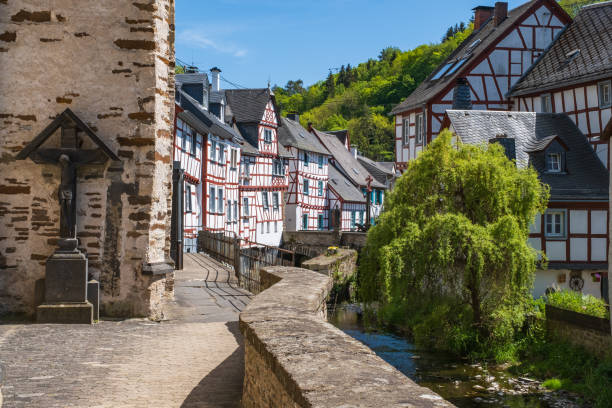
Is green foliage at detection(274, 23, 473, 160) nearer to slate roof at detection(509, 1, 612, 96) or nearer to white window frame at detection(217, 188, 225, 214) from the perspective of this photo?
slate roof at detection(509, 1, 612, 96)

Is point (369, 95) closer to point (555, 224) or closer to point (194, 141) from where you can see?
point (194, 141)

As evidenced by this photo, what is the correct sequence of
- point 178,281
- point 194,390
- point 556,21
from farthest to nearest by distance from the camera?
1. point 556,21
2. point 178,281
3. point 194,390

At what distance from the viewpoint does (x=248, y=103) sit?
41.9m

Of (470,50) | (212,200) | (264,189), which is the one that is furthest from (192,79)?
(470,50)

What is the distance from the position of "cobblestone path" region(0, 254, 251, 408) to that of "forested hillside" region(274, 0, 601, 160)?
237 feet

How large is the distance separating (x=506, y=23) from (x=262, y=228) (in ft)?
60.8

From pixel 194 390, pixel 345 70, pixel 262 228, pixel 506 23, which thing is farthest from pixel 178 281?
pixel 345 70

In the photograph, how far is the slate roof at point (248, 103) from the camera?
4109 centimetres

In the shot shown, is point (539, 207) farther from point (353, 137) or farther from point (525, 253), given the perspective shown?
point (353, 137)

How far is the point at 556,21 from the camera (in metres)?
30.8

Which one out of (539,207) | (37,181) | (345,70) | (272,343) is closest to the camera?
(272,343)

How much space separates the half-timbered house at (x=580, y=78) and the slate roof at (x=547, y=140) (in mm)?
550

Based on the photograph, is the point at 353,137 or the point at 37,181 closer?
the point at 37,181

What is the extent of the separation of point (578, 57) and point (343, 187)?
2764cm
